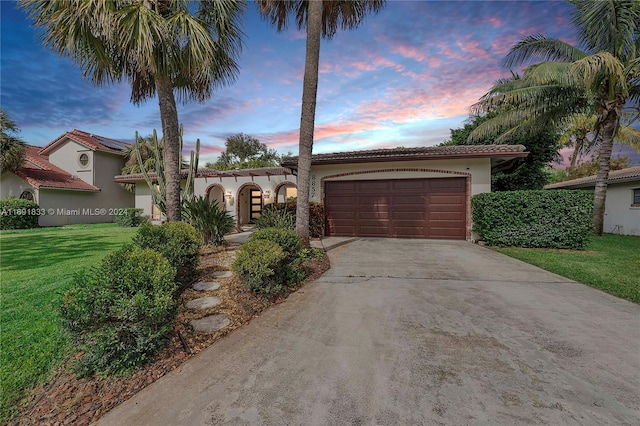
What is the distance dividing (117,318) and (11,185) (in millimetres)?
23235

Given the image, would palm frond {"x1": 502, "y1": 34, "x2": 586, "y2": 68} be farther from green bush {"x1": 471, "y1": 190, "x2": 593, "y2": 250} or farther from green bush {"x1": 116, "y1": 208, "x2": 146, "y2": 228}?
green bush {"x1": 116, "y1": 208, "x2": 146, "y2": 228}

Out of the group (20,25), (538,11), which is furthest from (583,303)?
(20,25)

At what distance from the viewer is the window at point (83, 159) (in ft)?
63.1

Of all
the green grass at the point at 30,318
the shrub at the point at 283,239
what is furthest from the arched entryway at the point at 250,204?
the shrub at the point at 283,239

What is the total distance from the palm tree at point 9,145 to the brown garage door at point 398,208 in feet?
63.3

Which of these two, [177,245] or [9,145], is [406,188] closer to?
[177,245]

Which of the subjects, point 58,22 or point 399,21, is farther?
point 399,21

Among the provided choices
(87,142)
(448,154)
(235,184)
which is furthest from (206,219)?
(87,142)

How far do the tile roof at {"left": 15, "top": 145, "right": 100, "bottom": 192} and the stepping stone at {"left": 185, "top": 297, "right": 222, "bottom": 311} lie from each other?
19.8m

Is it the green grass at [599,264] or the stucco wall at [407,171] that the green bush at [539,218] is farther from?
the stucco wall at [407,171]

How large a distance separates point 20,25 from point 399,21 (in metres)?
10.6

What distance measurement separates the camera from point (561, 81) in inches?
352

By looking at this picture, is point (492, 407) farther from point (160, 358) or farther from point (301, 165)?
point (301, 165)

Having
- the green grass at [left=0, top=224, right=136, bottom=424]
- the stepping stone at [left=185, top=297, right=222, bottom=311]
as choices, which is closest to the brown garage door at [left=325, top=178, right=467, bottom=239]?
the stepping stone at [left=185, top=297, right=222, bottom=311]
